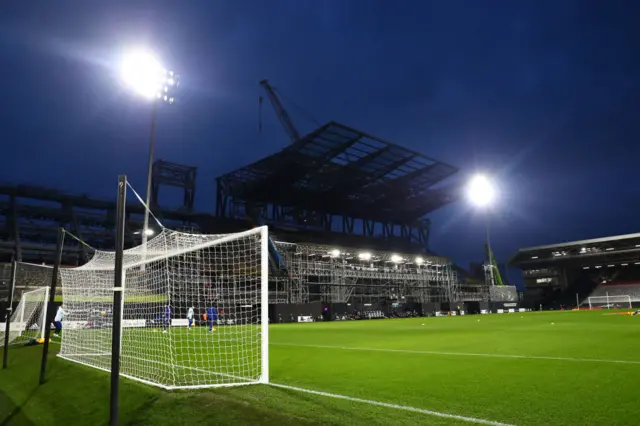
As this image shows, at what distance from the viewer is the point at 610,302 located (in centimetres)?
5425

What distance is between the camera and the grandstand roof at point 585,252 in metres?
54.8

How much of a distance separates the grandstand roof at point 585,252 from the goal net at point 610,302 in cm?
613

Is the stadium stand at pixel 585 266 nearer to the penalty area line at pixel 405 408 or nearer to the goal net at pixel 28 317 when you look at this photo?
the goal net at pixel 28 317

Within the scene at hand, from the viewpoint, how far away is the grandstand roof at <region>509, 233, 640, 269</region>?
54.8 m

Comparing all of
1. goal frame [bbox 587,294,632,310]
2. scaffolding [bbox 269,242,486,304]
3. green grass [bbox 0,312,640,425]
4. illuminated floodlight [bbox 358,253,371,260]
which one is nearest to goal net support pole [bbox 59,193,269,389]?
green grass [bbox 0,312,640,425]

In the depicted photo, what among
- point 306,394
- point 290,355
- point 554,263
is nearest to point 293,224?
point 554,263

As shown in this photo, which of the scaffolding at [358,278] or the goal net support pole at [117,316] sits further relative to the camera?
the scaffolding at [358,278]

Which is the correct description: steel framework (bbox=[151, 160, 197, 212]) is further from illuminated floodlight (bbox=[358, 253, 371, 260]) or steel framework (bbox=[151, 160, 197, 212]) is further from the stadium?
the stadium

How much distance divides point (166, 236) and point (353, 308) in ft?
105

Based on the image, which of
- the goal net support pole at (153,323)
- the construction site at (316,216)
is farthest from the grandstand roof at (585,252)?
the goal net support pole at (153,323)

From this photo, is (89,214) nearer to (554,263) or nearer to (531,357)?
(531,357)

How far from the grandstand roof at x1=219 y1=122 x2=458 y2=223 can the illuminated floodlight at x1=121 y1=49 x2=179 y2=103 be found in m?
24.6

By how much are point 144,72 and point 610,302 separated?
61048mm

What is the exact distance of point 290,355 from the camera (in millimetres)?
10367
